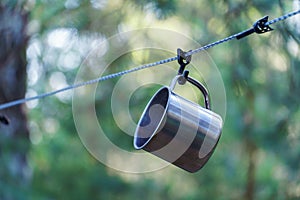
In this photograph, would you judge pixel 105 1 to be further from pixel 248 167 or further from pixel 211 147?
pixel 248 167

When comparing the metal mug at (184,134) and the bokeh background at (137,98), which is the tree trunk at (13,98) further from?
the metal mug at (184,134)

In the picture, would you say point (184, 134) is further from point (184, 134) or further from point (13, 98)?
point (13, 98)

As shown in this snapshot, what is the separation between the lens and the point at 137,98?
2395 millimetres

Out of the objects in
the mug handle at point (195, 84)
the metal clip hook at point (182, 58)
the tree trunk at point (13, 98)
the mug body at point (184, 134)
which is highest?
the tree trunk at point (13, 98)

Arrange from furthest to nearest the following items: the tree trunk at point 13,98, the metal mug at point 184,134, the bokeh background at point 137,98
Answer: the tree trunk at point 13,98 → the bokeh background at point 137,98 → the metal mug at point 184,134

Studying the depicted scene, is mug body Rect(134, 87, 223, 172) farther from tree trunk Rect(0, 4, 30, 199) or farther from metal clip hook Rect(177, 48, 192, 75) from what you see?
tree trunk Rect(0, 4, 30, 199)

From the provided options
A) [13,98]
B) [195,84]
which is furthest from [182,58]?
[13,98]

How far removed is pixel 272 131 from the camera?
252cm

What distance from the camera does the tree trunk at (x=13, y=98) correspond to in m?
2.02

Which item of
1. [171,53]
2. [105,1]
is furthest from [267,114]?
[105,1]

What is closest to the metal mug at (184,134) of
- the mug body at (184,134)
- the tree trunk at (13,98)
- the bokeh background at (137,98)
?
the mug body at (184,134)

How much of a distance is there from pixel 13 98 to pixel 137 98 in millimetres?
565

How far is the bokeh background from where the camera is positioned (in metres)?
1.78

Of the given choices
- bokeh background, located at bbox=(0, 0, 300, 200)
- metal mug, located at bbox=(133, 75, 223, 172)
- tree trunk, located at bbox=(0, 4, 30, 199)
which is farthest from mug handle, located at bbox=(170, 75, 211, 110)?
tree trunk, located at bbox=(0, 4, 30, 199)
